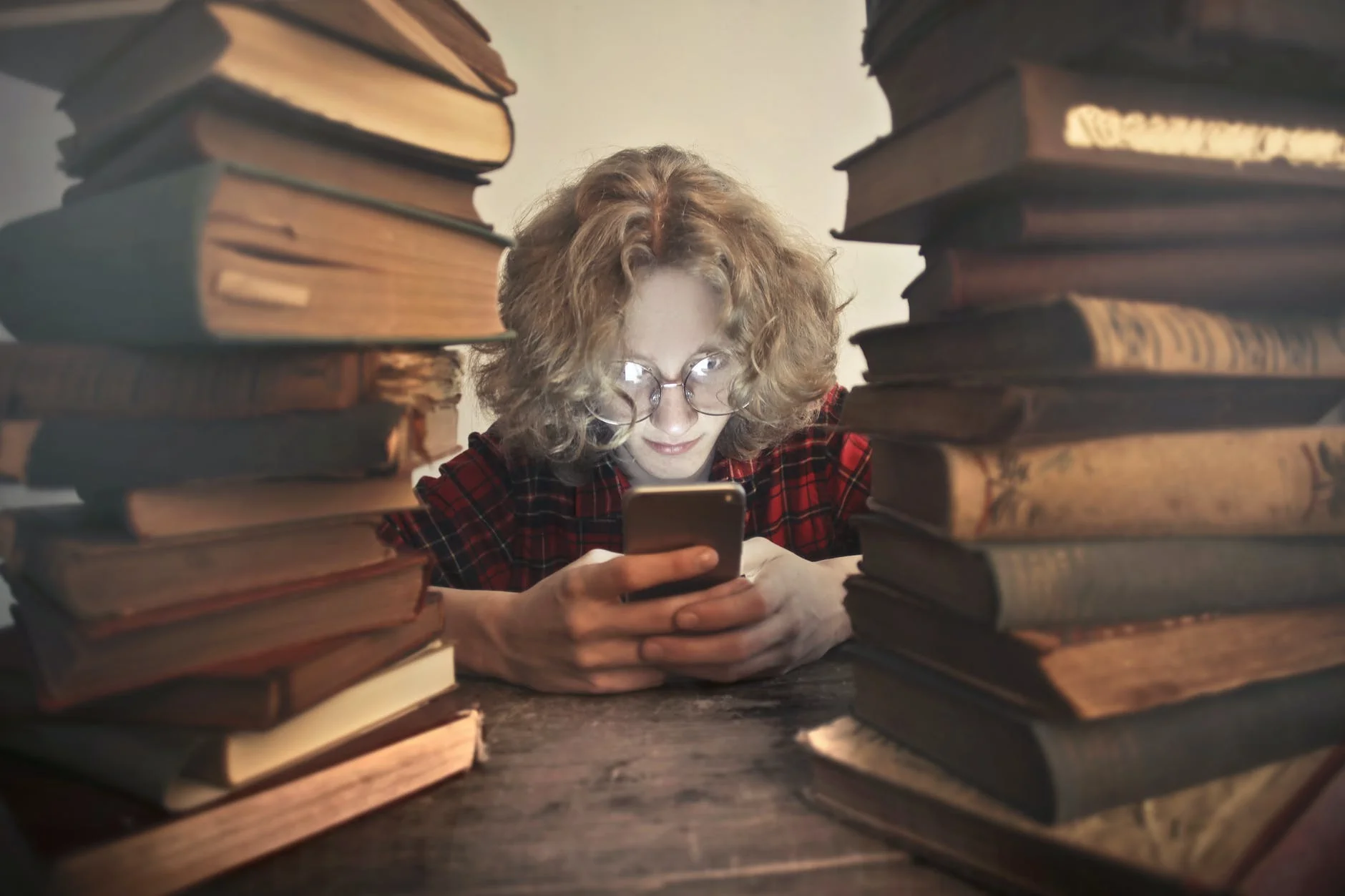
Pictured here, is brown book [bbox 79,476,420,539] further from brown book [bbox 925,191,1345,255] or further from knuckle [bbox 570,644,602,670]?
brown book [bbox 925,191,1345,255]

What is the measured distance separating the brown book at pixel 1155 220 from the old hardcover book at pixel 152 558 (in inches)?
17.4

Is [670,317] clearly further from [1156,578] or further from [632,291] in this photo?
[1156,578]

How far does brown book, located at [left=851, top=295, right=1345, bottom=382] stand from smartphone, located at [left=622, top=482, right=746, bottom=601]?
240mm

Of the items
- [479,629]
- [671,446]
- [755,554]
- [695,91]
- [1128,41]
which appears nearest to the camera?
[1128,41]

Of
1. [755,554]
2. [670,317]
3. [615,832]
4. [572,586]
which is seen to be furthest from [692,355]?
[615,832]

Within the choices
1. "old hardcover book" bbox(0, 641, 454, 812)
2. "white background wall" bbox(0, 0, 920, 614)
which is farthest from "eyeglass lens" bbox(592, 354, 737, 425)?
"old hardcover book" bbox(0, 641, 454, 812)

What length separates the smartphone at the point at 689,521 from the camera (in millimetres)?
690

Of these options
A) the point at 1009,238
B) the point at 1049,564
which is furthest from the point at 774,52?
the point at 1049,564

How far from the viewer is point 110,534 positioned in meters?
0.46

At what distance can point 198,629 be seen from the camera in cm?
47

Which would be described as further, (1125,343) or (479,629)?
(479,629)

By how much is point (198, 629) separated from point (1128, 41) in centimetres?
60

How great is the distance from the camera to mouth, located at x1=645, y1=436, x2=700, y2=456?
111cm

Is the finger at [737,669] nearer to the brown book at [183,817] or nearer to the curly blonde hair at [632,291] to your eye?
the brown book at [183,817]
